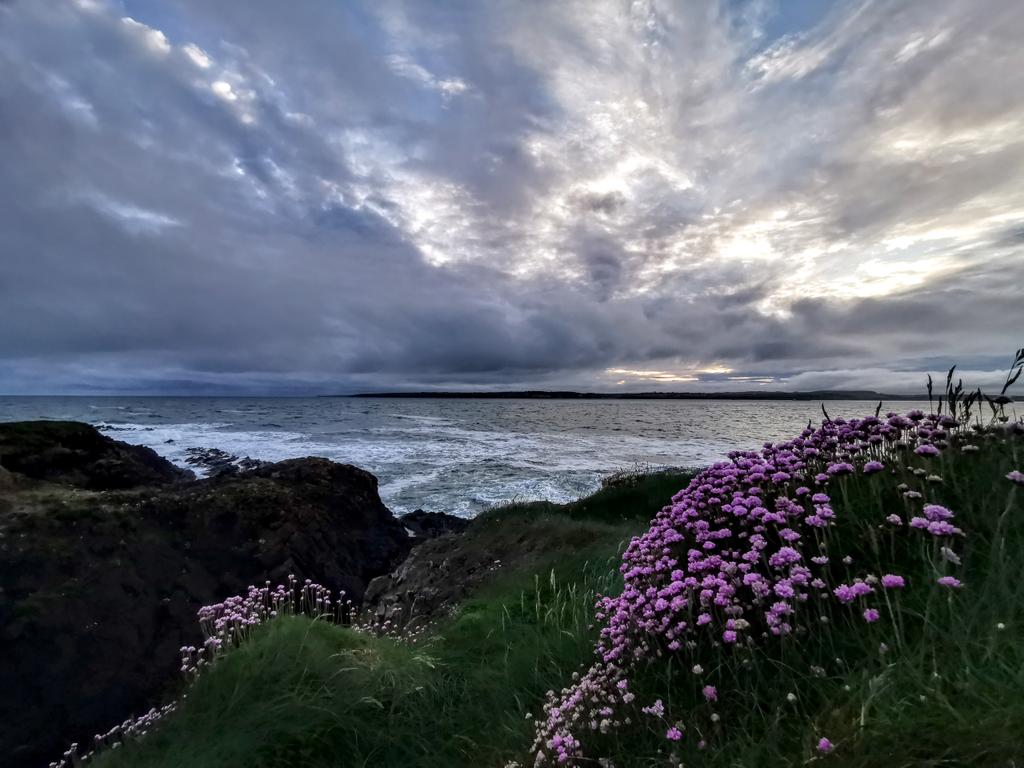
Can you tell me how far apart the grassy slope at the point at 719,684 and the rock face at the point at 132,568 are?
5071mm

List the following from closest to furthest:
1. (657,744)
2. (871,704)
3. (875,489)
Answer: (871,704)
(657,744)
(875,489)

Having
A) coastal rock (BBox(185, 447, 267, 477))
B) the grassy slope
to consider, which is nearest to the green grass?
the grassy slope

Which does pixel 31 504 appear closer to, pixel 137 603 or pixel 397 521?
pixel 137 603

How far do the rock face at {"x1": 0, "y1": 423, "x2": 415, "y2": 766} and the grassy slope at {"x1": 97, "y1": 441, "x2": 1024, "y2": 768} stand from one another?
507 centimetres

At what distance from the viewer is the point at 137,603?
31.4 feet

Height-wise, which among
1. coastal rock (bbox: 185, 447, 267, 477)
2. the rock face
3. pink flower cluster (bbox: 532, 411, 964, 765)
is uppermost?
pink flower cluster (bbox: 532, 411, 964, 765)

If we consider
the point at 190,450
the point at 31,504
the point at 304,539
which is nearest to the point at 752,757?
the point at 304,539

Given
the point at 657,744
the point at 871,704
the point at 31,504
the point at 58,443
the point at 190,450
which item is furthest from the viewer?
the point at 190,450

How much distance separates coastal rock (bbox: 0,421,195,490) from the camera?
20578 mm

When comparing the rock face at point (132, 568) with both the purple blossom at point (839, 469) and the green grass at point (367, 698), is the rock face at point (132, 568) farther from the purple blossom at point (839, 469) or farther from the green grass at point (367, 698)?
the purple blossom at point (839, 469)

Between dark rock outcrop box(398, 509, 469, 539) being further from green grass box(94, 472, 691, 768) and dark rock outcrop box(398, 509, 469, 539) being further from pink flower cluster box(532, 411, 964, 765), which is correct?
pink flower cluster box(532, 411, 964, 765)

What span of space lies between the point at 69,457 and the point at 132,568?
16381mm

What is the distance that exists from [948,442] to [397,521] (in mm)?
18423

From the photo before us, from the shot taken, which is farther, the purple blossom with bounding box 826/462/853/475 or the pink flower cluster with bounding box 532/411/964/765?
the purple blossom with bounding box 826/462/853/475
